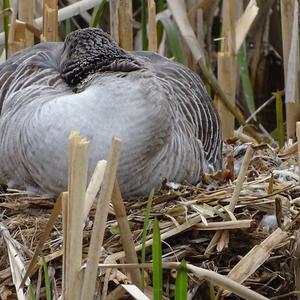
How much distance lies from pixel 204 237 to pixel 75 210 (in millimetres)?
897

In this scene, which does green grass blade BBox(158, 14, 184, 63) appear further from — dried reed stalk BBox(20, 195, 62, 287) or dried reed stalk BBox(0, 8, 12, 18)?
dried reed stalk BBox(20, 195, 62, 287)

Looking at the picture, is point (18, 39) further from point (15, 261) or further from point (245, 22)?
point (15, 261)

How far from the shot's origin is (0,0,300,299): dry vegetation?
255 cm

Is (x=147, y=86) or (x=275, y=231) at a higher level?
(x=147, y=86)

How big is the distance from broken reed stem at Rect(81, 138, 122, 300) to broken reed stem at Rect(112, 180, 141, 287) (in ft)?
0.46

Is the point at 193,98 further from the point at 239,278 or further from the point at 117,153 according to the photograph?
the point at 117,153

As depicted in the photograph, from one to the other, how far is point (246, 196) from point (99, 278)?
64cm

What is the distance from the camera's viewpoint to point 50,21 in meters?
4.42

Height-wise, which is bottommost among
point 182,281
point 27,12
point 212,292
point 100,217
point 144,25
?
point 212,292

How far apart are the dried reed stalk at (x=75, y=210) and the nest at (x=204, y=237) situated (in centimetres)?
47

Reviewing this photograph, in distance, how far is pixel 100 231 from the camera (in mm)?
2494

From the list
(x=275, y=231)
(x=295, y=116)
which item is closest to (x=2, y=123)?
(x=275, y=231)

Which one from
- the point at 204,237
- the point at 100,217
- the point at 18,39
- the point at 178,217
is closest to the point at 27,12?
the point at 18,39

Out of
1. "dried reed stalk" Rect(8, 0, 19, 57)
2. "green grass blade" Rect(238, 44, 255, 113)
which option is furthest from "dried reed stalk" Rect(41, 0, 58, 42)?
"green grass blade" Rect(238, 44, 255, 113)
